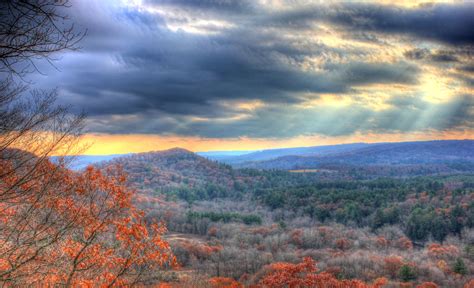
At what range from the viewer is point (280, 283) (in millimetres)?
36219

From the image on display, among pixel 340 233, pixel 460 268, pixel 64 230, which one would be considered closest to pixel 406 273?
pixel 460 268

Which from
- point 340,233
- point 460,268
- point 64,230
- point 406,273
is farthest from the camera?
point 340,233

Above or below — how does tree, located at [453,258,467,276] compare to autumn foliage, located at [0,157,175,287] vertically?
below

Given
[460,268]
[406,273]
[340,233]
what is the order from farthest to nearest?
[340,233], [460,268], [406,273]

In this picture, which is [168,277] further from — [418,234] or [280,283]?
[418,234]

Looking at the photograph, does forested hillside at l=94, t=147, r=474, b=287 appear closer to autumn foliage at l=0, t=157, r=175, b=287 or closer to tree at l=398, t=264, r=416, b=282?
tree at l=398, t=264, r=416, b=282

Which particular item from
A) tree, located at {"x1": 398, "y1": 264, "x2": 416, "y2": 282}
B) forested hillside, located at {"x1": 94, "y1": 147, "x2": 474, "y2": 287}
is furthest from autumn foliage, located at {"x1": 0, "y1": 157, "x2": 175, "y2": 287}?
tree, located at {"x1": 398, "y1": 264, "x2": 416, "y2": 282}

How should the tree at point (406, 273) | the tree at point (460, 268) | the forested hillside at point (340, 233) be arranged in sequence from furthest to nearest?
the forested hillside at point (340, 233), the tree at point (460, 268), the tree at point (406, 273)

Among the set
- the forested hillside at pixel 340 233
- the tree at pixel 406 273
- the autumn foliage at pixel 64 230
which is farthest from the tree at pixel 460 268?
the autumn foliage at pixel 64 230

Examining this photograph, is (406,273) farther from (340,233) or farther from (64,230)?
(64,230)

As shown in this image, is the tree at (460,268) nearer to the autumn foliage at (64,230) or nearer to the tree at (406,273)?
the tree at (406,273)

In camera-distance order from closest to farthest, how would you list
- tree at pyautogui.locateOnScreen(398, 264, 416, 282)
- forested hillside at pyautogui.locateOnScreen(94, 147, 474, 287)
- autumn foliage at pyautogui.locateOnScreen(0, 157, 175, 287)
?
autumn foliage at pyautogui.locateOnScreen(0, 157, 175, 287) < tree at pyautogui.locateOnScreen(398, 264, 416, 282) < forested hillside at pyautogui.locateOnScreen(94, 147, 474, 287)

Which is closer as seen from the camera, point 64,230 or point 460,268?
point 64,230

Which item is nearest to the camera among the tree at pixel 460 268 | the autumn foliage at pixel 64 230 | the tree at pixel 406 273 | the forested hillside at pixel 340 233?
the autumn foliage at pixel 64 230
